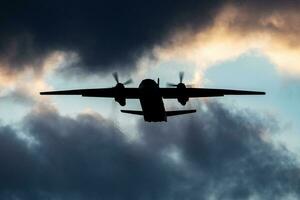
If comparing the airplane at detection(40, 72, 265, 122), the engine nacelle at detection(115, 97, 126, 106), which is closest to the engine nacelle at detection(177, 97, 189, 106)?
→ the airplane at detection(40, 72, 265, 122)

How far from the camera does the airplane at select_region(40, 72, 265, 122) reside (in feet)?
264

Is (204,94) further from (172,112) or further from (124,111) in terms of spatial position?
(124,111)

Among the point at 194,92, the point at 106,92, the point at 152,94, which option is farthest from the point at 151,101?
the point at 106,92

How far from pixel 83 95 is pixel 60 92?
3.92 m

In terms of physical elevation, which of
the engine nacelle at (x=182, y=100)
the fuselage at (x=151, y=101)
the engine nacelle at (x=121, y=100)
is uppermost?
the engine nacelle at (x=182, y=100)

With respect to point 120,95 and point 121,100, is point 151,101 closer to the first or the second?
point 120,95

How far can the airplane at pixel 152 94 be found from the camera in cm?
8049

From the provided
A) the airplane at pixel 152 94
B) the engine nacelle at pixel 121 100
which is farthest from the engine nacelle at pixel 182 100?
the engine nacelle at pixel 121 100

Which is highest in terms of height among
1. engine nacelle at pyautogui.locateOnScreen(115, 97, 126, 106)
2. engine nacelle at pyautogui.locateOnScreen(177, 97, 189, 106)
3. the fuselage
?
engine nacelle at pyautogui.locateOnScreen(177, 97, 189, 106)

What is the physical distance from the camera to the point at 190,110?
278ft

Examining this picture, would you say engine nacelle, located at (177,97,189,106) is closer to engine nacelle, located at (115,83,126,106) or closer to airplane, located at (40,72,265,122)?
airplane, located at (40,72,265,122)

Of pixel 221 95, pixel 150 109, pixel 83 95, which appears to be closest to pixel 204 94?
pixel 221 95

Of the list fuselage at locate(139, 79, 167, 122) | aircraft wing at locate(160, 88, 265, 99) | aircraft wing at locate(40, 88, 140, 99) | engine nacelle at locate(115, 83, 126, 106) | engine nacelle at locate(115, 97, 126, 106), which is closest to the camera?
fuselage at locate(139, 79, 167, 122)

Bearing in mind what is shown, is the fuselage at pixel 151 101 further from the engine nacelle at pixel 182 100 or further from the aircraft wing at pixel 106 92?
the engine nacelle at pixel 182 100
